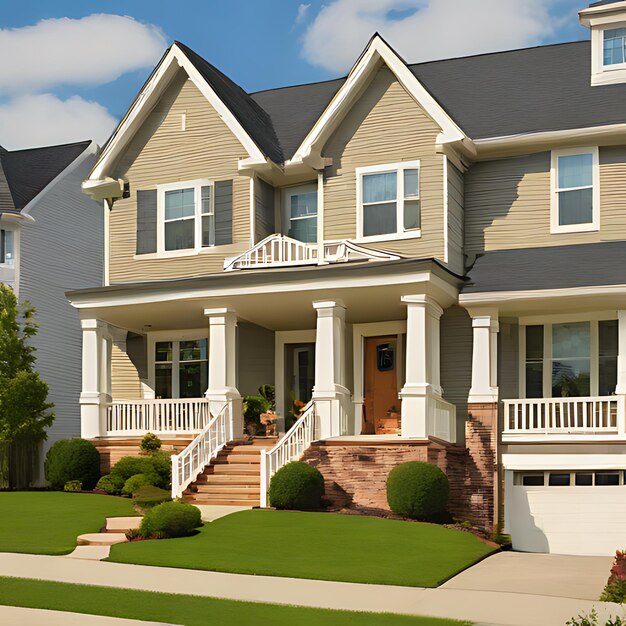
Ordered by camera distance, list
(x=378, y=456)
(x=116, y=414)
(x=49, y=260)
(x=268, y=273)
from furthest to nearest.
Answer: (x=49, y=260)
(x=116, y=414)
(x=268, y=273)
(x=378, y=456)

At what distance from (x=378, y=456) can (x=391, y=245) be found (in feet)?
18.2

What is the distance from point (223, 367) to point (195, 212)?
4.48 meters

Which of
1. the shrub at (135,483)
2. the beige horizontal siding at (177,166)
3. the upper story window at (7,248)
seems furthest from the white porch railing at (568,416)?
the upper story window at (7,248)

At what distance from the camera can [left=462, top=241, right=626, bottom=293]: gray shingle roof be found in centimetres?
2339

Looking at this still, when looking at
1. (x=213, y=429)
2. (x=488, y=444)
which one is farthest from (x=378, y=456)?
(x=213, y=429)

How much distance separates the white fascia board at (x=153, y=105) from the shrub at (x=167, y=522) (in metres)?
10.7

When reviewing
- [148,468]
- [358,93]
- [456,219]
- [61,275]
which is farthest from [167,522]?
[61,275]

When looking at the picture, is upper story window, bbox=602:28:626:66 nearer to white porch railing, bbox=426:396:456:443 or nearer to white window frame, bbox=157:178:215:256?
white porch railing, bbox=426:396:456:443

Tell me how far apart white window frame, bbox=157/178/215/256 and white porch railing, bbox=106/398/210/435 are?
3.92 m

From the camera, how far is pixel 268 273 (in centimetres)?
2436

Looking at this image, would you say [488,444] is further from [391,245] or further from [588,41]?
[588,41]

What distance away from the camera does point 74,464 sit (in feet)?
83.1

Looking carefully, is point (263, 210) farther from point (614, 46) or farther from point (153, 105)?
point (614, 46)

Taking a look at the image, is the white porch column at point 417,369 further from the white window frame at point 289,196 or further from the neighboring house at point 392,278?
the white window frame at point 289,196
